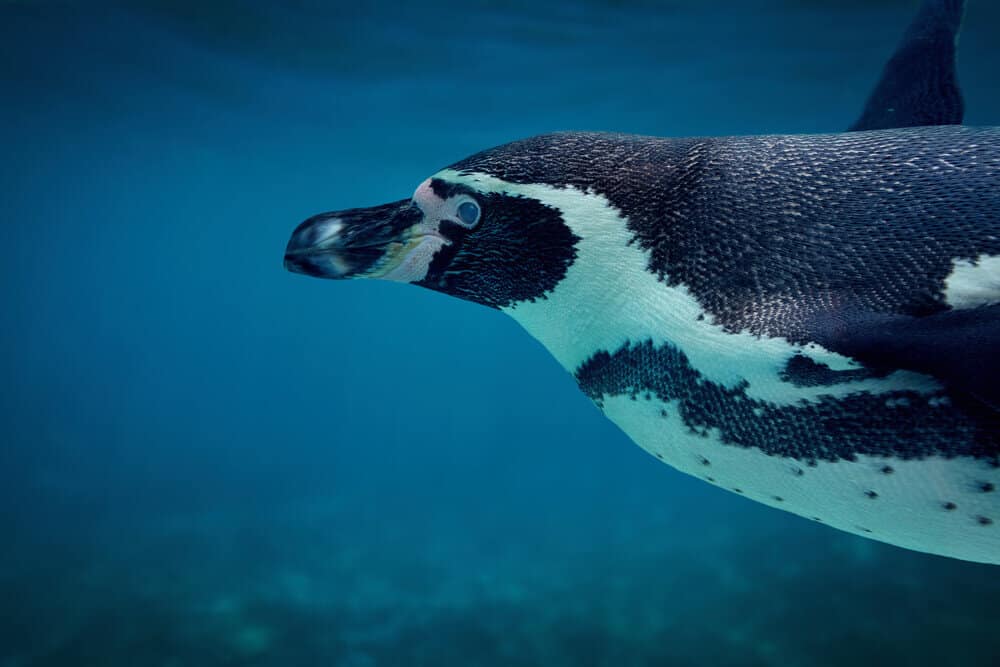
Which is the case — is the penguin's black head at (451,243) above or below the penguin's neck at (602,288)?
above

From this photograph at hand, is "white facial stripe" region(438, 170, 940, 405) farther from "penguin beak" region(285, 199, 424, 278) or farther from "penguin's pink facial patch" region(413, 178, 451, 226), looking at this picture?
"penguin beak" region(285, 199, 424, 278)

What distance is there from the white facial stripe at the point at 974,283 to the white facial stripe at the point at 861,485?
0.34 metres

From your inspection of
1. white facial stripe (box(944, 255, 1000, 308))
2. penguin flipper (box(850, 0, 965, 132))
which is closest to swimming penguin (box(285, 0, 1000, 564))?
white facial stripe (box(944, 255, 1000, 308))

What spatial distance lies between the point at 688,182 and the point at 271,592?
974cm

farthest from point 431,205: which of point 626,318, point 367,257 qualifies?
point 626,318

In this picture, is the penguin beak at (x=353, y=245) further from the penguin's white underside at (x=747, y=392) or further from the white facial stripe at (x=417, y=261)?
the penguin's white underside at (x=747, y=392)

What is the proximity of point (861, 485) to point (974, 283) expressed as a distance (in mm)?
516

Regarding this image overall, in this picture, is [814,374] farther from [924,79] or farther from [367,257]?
[924,79]

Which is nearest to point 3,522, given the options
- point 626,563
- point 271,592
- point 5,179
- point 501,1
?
point 271,592

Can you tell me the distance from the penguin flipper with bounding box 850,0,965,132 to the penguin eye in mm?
1995

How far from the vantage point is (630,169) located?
1716mm

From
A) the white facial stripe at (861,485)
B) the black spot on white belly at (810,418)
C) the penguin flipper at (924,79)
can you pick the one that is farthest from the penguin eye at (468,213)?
the penguin flipper at (924,79)

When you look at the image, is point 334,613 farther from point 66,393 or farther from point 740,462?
point 66,393

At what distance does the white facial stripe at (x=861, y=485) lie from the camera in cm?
129
